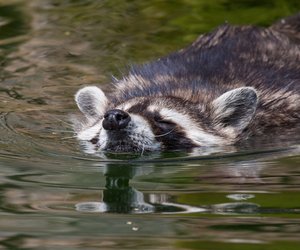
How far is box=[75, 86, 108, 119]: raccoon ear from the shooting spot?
11.2 m

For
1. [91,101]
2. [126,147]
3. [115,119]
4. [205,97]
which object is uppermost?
[91,101]

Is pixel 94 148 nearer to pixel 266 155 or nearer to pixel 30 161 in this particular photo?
pixel 30 161

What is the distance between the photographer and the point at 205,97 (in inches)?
431

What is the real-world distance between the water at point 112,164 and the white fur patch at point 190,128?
0.39 m

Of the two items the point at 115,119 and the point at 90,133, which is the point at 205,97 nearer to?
the point at 90,133

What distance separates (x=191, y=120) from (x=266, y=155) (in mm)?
954

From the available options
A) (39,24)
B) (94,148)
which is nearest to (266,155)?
(94,148)

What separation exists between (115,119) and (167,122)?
2.72 feet

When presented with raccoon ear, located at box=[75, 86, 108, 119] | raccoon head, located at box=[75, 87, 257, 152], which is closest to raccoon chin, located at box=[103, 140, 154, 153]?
raccoon head, located at box=[75, 87, 257, 152]

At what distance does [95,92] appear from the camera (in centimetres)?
1127

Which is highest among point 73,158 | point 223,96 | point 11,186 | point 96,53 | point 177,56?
point 96,53

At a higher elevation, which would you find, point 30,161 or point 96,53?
point 96,53

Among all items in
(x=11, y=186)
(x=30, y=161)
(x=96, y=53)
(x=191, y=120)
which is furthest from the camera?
(x=96, y=53)

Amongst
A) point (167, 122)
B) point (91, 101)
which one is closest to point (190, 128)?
point (167, 122)
